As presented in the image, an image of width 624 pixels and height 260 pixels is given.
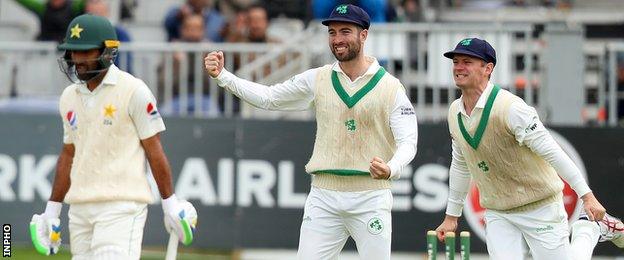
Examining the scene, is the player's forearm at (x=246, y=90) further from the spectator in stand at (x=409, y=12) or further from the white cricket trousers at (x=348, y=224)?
the spectator in stand at (x=409, y=12)

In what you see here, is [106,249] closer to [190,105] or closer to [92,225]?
[92,225]

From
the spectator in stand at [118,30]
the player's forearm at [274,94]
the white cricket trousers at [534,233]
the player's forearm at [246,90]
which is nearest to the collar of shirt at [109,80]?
Result: the player's forearm at [246,90]

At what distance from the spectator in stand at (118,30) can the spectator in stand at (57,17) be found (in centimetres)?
34

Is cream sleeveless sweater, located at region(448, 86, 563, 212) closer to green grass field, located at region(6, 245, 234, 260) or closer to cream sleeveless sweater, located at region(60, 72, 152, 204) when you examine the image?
cream sleeveless sweater, located at region(60, 72, 152, 204)

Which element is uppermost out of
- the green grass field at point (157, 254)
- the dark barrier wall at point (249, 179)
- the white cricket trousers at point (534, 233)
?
the white cricket trousers at point (534, 233)

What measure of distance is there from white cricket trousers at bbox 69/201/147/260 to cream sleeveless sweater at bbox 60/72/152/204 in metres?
0.06

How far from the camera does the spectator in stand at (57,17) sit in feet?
58.7

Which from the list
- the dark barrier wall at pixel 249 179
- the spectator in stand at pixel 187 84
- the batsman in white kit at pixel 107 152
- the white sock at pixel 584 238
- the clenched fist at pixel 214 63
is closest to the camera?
the batsman in white kit at pixel 107 152

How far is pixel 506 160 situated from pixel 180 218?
2.24 m

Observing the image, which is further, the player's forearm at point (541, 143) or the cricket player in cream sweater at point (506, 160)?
the cricket player in cream sweater at point (506, 160)

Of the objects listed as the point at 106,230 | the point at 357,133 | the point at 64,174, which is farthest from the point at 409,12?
the point at 106,230

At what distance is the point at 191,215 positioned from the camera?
9938 millimetres

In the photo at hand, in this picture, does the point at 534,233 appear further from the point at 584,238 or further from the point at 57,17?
the point at 57,17

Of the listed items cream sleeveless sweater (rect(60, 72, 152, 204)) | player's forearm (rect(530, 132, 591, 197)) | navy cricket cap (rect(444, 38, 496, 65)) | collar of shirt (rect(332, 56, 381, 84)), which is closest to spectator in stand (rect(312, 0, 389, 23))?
collar of shirt (rect(332, 56, 381, 84))
